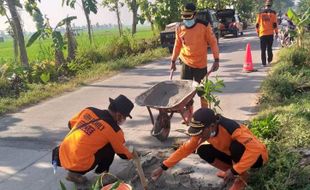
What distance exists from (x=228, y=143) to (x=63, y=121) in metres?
4.05

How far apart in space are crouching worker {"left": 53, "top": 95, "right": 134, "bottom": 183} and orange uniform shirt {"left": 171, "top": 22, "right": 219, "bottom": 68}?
7.50 ft

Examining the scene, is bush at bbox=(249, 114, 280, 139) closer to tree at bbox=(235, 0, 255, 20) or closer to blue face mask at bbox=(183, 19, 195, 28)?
blue face mask at bbox=(183, 19, 195, 28)

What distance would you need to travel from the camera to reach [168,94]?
18.4 ft

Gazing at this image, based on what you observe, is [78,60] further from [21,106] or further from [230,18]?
[230,18]

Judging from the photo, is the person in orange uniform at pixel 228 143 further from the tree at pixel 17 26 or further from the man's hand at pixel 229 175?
the tree at pixel 17 26

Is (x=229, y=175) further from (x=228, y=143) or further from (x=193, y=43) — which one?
(x=193, y=43)

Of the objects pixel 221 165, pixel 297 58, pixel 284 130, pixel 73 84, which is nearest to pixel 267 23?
pixel 297 58

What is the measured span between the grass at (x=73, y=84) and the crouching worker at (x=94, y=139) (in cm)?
431

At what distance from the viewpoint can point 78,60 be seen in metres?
12.6

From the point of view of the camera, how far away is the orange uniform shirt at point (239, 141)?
3500mm

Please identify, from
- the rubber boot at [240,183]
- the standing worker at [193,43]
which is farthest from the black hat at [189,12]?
the rubber boot at [240,183]

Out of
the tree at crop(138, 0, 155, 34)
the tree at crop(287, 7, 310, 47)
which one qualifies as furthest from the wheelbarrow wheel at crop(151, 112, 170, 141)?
the tree at crop(138, 0, 155, 34)

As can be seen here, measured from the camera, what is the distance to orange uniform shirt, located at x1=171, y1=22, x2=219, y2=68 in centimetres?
595

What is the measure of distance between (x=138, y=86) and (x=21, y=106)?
2.87 meters
